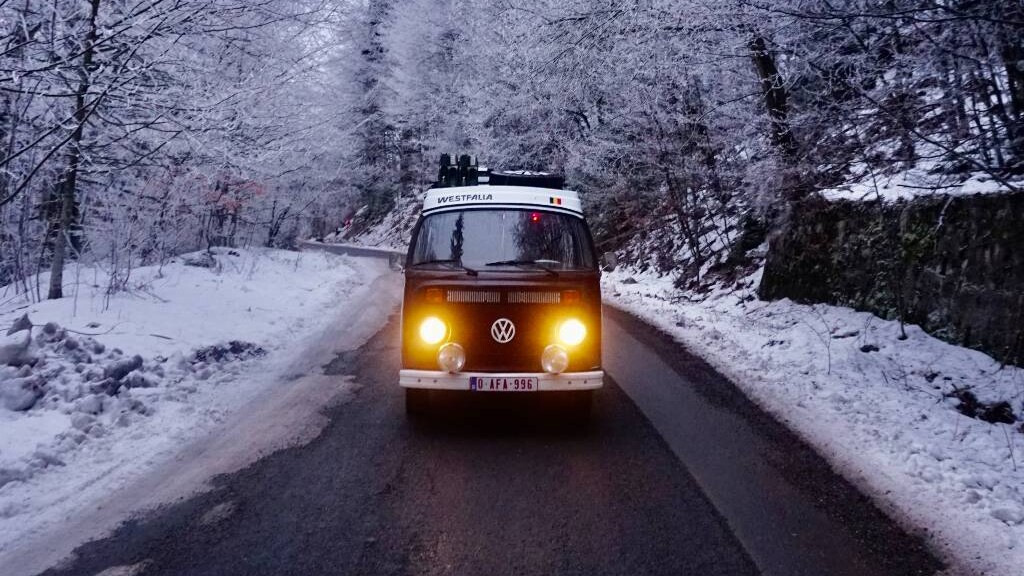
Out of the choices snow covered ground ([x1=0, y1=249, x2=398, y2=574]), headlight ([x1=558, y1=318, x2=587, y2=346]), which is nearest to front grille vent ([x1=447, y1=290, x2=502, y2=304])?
headlight ([x1=558, y1=318, x2=587, y2=346])

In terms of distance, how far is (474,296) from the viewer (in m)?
5.51

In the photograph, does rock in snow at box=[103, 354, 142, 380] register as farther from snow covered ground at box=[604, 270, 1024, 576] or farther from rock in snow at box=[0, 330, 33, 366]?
snow covered ground at box=[604, 270, 1024, 576]

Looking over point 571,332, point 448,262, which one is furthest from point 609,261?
point 571,332

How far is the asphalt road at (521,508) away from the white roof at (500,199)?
6.54ft

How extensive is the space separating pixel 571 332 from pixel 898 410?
132 inches

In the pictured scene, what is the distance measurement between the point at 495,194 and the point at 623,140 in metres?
13.2

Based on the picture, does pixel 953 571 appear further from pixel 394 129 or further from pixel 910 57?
pixel 394 129

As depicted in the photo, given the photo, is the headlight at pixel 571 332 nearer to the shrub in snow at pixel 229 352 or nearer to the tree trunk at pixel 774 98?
the shrub in snow at pixel 229 352

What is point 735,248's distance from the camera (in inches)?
602

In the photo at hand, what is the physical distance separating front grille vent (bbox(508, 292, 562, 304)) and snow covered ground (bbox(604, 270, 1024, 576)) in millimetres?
2621

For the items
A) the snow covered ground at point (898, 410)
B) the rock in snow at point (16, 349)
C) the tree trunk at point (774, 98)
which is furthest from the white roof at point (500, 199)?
the tree trunk at point (774, 98)

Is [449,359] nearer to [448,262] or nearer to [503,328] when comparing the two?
[503,328]

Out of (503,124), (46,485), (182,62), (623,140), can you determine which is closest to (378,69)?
(503,124)

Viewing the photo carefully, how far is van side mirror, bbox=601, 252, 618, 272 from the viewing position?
22781mm
